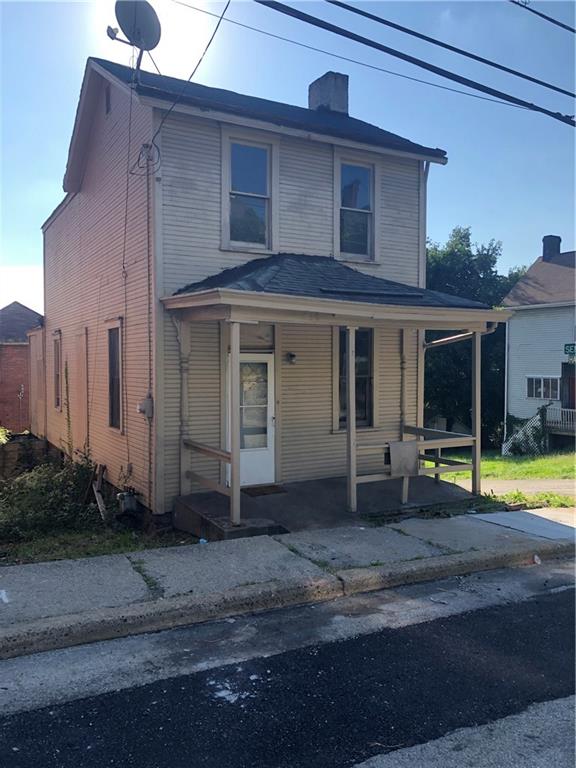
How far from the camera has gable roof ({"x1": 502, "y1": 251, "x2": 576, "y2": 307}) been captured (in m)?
27.1

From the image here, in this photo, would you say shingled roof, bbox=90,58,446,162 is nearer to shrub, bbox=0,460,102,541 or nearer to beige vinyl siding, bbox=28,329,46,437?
shrub, bbox=0,460,102,541

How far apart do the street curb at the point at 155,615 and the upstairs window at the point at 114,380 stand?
19.3 feet

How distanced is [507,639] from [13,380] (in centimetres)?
2219

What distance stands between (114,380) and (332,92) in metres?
7.82

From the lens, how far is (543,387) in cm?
2856

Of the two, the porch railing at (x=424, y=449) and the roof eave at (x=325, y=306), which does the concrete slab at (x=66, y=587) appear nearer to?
the roof eave at (x=325, y=306)

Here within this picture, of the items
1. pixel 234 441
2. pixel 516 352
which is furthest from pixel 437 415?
pixel 234 441

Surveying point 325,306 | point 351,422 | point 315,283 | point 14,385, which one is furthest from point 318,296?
point 14,385

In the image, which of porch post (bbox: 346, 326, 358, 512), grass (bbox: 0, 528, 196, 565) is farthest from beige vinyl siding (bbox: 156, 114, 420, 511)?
porch post (bbox: 346, 326, 358, 512)

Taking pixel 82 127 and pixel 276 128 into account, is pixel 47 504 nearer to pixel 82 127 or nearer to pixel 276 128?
pixel 276 128

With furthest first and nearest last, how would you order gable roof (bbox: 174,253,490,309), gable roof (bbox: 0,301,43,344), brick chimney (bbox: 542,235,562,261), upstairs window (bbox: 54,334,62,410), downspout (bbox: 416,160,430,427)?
1. brick chimney (bbox: 542,235,562,261)
2. gable roof (bbox: 0,301,43,344)
3. upstairs window (bbox: 54,334,62,410)
4. downspout (bbox: 416,160,430,427)
5. gable roof (bbox: 174,253,490,309)

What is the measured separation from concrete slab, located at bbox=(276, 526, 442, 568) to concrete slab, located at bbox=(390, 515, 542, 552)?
0.80 feet

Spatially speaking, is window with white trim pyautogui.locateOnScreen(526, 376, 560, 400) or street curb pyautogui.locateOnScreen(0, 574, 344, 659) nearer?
street curb pyautogui.locateOnScreen(0, 574, 344, 659)

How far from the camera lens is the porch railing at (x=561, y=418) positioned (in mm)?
26812
